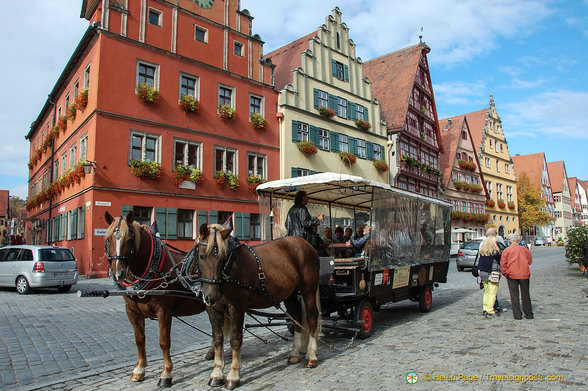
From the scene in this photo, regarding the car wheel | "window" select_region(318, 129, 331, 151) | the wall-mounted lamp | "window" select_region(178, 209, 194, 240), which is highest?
"window" select_region(318, 129, 331, 151)

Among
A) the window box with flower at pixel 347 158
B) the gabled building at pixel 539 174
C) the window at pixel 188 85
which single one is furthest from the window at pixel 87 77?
the gabled building at pixel 539 174

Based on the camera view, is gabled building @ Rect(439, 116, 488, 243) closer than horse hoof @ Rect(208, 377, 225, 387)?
No

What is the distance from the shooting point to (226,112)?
22422 millimetres

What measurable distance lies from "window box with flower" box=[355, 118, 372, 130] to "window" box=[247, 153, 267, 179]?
29.9 ft

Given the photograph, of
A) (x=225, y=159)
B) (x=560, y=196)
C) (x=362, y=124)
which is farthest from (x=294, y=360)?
(x=560, y=196)

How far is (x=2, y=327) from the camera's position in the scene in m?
8.23

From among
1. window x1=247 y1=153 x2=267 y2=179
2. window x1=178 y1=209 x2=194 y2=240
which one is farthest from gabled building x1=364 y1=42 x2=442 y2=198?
window x1=178 y1=209 x2=194 y2=240

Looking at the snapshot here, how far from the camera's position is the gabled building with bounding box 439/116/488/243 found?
42.5 metres

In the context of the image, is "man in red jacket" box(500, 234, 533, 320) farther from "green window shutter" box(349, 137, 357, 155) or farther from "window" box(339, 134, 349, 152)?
"green window shutter" box(349, 137, 357, 155)

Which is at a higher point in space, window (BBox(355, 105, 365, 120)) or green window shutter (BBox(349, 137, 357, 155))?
window (BBox(355, 105, 365, 120))

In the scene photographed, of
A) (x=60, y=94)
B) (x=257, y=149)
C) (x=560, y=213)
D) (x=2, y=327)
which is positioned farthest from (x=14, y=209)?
(x=560, y=213)

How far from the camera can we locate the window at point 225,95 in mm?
22703

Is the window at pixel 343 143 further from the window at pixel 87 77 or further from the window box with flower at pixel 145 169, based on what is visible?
the window at pixel 87 77

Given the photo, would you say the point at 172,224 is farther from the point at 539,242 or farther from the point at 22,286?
the point at 539,242
